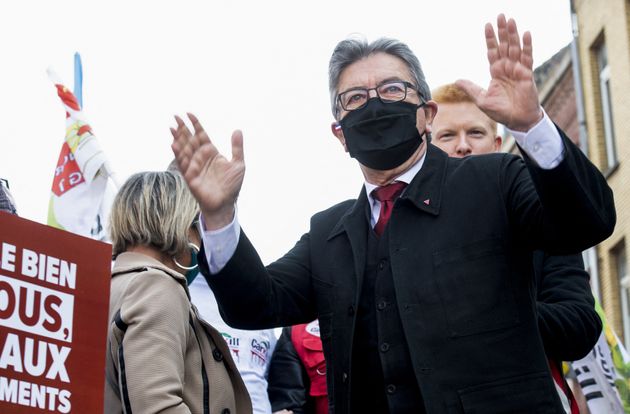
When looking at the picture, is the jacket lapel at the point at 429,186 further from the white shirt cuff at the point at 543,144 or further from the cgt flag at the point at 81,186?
the cgt flag at the point at 81,186

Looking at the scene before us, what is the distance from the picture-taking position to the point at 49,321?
11.9 feet

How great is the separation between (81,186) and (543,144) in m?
5.03

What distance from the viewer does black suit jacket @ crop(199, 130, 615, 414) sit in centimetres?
399

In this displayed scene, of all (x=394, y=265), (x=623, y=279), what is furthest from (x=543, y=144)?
(x=623, y=279)

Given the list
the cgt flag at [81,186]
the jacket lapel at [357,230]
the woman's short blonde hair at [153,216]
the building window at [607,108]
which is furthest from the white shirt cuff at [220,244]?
the building window at [607,108]

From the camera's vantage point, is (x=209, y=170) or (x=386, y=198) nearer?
(x=209, y=170)

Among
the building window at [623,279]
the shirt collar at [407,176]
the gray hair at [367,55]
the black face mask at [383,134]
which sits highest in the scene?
the building window at [623,279]

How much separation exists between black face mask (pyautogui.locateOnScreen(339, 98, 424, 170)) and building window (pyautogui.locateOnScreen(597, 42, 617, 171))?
20303 millimetres

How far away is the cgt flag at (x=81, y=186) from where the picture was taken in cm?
832

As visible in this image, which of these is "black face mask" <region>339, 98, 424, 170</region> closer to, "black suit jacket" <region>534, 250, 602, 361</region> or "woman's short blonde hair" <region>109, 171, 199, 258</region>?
"black suit jacket" <region>534, 250, 602, 361</region>

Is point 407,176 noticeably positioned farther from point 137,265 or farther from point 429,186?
point 137,265

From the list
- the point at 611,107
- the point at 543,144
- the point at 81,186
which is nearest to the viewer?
the point at 543,144

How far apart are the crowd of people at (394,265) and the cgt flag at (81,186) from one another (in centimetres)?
315

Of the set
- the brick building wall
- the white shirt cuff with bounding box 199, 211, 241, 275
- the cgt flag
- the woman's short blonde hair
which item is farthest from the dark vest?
the brick building wall
